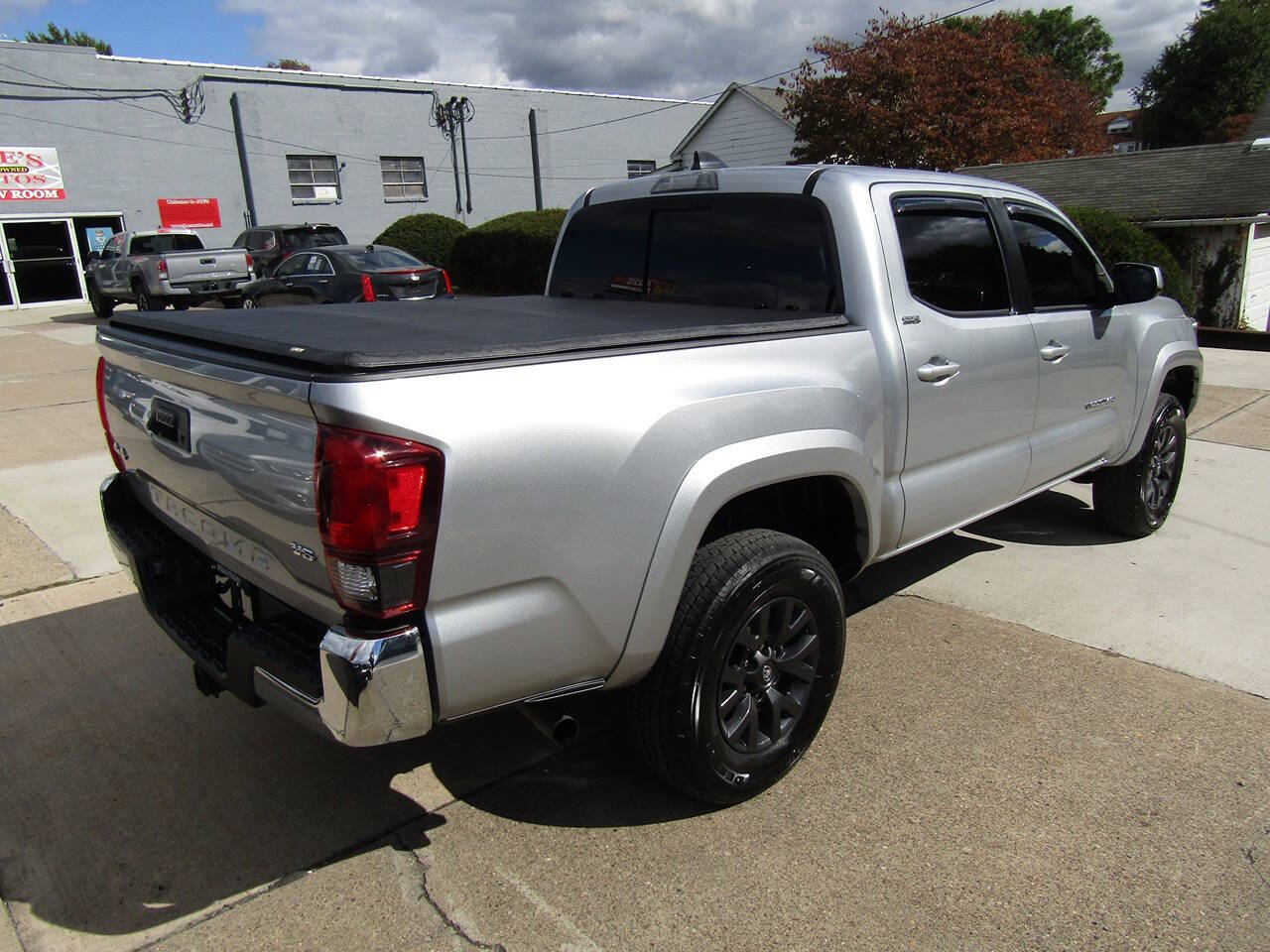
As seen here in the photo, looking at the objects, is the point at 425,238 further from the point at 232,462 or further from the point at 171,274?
the point at 232,462

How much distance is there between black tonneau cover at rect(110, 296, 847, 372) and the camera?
88.0 inches

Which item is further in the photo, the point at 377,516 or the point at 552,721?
the point at 552,721

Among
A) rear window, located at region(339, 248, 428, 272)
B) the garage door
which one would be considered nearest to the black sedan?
rear window, located at region(339, 248, 428, 272)

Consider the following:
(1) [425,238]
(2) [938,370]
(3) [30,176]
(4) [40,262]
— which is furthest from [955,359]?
(4) [40,262]

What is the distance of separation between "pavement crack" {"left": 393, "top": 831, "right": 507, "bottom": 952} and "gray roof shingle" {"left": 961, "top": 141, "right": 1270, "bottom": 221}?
1392 cm

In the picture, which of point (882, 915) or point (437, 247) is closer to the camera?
point (882, 915)

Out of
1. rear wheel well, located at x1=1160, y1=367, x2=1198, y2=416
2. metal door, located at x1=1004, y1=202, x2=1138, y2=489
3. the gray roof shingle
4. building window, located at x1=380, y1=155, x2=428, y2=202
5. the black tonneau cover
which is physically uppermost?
building window, located at x1=380, y1=155, x2=428, y2=202

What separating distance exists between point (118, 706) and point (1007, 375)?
12.4 feet

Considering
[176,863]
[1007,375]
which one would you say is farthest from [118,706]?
[1007,375]

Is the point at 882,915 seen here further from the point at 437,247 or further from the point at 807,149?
the point at 437,247

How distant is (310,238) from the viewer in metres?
20.1

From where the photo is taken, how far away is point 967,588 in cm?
465

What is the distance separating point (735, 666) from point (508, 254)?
63.0 feet

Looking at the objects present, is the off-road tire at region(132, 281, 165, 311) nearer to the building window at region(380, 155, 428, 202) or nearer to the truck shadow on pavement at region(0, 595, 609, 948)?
the building window at region(380, 155, 428, 202)
